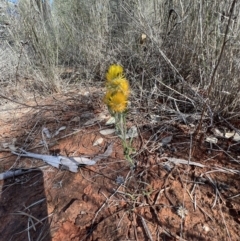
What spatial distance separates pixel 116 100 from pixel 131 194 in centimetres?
49

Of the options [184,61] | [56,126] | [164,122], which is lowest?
[56,126]

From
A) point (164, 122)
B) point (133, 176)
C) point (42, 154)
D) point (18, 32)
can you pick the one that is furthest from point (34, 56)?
point (133, 176)

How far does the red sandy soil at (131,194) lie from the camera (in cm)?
101

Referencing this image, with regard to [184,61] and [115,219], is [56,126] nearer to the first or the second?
[115,219]

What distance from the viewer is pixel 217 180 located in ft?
3.74

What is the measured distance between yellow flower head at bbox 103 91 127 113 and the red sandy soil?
1.45 feet

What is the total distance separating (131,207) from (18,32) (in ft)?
8.05

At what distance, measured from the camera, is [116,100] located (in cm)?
81

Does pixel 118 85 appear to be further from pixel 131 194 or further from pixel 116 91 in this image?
pixel 131 194

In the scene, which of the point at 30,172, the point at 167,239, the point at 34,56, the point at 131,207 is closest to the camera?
the point at 167,239

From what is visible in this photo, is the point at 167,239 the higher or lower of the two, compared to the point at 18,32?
lower

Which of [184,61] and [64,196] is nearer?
[64,196]

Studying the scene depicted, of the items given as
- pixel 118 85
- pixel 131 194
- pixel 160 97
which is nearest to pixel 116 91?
pixel 118 85

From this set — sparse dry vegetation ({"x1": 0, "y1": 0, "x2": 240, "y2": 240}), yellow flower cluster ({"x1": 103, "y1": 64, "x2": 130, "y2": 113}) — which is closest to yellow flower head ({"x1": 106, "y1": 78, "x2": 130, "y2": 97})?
yellow flower cluster ({"x1": 103, "y1": 64, "x2": 130, "y2": 113})
